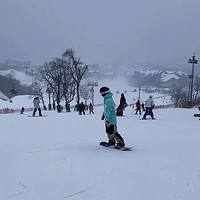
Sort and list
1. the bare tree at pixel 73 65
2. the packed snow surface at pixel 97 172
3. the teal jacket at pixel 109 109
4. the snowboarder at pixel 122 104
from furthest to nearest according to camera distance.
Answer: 1. the bare tree at pixel 73 65
2. the snowboarder at pixel 122 104
3. the teal jacket at pixel 109 109
4. the packed snow surface at pixel 97 172

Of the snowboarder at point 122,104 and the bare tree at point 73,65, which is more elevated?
the bare tree at point 73,65

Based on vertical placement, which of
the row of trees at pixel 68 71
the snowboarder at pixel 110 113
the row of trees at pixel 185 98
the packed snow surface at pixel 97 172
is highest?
the row of trees at pixel 68 71

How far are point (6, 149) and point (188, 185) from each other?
4941mm

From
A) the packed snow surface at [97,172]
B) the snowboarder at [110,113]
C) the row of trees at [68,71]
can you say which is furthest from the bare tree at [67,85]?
the packed snow surface at [97,172]

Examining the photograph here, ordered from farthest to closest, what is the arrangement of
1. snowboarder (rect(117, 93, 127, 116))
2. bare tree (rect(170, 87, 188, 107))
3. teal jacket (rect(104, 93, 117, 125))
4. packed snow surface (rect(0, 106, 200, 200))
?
bare tree (rect(170, 87, 188, 107))
snowboarder (rect(117, 93, 127, 116))
teal jacket (rect(104, 93, 117, 125))
packed snow surface (rect(0, 106, 200, 200))

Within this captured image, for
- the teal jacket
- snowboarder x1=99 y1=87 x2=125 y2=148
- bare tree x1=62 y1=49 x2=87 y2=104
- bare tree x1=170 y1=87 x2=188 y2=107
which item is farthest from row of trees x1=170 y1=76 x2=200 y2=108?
the teal jacket

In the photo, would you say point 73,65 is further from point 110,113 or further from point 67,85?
point 110,113

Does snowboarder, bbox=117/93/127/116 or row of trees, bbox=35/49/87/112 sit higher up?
row of trees, bbox=35/49/87/112

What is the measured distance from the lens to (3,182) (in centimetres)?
492

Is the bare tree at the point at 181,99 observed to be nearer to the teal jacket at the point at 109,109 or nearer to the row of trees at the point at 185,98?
the row of trees at the point at 185,98

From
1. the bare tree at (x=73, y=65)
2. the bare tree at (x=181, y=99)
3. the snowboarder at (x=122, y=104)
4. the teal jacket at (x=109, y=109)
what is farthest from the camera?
the bare tree at (x=181, y=99)

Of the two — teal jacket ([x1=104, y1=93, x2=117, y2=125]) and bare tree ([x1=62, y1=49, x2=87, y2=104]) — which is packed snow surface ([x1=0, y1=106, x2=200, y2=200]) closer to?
teal jacket ([x1=104, y1=93, x2=117, y2=125])

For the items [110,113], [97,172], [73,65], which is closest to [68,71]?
[73,65]

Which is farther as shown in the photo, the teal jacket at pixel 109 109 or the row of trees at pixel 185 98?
the row of trees at pixel 185 98
